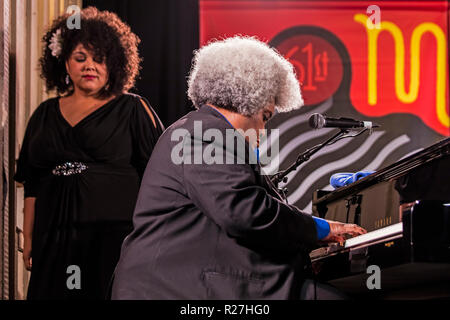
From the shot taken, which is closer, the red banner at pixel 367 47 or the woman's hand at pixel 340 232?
the woman's hand at pixel 340 232

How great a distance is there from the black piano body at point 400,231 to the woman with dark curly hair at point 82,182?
106 cm

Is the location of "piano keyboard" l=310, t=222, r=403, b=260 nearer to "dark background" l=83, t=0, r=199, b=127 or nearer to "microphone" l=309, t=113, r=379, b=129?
"microphone" l=309, t=113, r=379, b=129

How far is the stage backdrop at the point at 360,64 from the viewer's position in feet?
13.3

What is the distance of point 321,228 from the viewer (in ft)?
6.41

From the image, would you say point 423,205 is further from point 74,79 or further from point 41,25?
point 41,25

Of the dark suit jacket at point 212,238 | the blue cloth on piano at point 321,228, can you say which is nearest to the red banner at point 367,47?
the blue cloth on piano at point 321,228

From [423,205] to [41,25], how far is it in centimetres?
272

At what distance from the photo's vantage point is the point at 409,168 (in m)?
2.02

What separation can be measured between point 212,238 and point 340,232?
0.48m

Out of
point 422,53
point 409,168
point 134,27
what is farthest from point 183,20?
point 409,168

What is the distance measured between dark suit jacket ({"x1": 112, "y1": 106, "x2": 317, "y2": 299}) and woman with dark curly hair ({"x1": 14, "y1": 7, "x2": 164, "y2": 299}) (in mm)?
1148

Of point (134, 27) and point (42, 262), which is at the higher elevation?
point (134, 27)

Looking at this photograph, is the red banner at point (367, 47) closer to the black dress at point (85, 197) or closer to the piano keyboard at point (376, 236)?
the black dress at point (85, 197)
